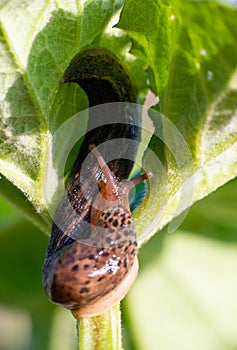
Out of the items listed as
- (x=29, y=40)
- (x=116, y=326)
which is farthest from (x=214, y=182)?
(x=29, y=40)

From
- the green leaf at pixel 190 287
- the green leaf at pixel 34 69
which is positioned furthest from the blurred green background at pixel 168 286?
the green leaf at pixel 34 69

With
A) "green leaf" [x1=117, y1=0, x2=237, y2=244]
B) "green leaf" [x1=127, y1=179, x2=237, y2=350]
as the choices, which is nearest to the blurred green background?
"green leaf" [x1=127, y1=179, x2=237, y2=350]

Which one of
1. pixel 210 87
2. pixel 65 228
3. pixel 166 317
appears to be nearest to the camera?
pixel 210 87

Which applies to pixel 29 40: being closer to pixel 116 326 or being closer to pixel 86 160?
pixel 86 160

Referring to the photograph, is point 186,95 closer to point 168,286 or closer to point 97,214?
point 97,214

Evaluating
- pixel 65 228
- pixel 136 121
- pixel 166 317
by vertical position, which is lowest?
pixel 166 317

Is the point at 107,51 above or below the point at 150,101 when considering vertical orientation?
above
